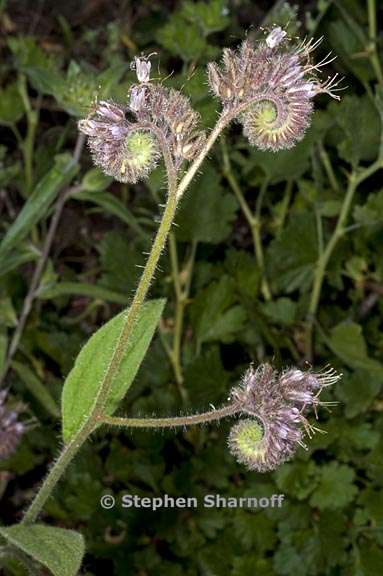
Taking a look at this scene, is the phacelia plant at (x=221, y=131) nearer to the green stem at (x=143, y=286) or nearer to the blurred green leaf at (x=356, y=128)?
the green stem at (x=143, y=286)

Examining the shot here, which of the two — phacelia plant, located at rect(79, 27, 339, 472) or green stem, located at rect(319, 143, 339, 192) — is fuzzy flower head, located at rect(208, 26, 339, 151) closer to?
phacelia plant, located at rect(79, 27, 339, 472)

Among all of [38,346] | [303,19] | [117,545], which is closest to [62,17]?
[303,19]

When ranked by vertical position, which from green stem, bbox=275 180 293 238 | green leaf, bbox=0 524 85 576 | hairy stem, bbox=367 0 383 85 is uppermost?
hairy stem, bbox=367 0 383 85

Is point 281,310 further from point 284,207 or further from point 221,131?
point 221,131

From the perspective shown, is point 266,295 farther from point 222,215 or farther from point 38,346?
point 38,346

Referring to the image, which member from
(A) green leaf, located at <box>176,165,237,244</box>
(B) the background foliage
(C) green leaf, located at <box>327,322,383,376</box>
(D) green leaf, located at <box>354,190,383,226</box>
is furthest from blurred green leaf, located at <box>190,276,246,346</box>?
(D) green leaf, located at <box>354,190,383,226</box>
